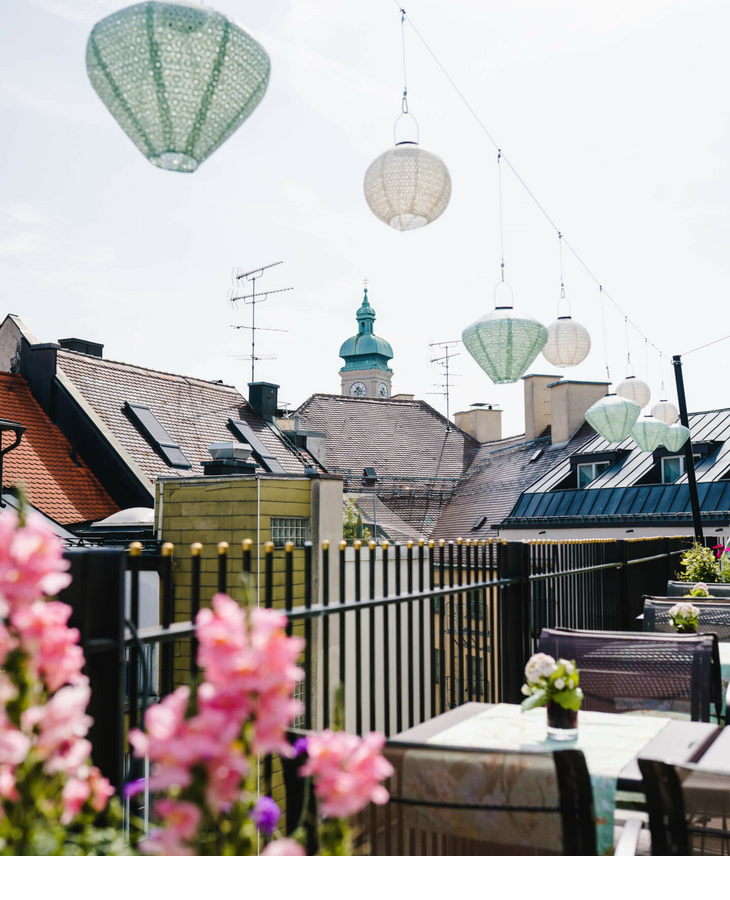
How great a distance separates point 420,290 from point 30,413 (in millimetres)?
10700

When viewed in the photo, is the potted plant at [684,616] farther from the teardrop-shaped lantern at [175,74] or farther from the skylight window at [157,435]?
the skylight window at [157,435]

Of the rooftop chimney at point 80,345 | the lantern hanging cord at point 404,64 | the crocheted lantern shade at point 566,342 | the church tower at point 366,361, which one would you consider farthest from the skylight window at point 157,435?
the church tower at point 366,361

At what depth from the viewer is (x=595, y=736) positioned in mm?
3256

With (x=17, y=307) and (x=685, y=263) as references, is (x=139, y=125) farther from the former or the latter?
(x=17, y=307)

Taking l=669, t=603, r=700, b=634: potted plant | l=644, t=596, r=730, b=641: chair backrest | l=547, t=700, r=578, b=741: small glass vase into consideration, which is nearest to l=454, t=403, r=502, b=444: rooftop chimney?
l=644, t=596, r=730, b=641: chair backrest

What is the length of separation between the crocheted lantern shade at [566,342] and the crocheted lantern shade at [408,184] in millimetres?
4851

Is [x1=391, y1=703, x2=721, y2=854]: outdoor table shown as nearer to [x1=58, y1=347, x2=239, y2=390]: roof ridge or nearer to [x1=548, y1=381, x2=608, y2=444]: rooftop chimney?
[x1=58, y1=347, x2=239, y2=390]: roof ridge

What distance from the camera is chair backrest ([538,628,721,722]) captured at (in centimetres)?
420

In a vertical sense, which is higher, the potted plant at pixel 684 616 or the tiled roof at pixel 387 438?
the tiled roof at pixel 387 438

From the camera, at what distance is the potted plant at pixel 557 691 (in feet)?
10.1

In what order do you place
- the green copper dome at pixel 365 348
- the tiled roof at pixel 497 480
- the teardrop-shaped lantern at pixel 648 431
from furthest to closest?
the green copper dome at pixel 365 348
the tiled roof at pixel 497 480
the teardrop-shaped lantern at pixel 648 431

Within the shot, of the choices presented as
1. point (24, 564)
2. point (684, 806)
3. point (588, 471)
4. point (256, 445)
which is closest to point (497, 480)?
point (588, 471)

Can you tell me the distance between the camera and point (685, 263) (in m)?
10.6

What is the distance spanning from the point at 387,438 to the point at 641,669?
99.5 feet
